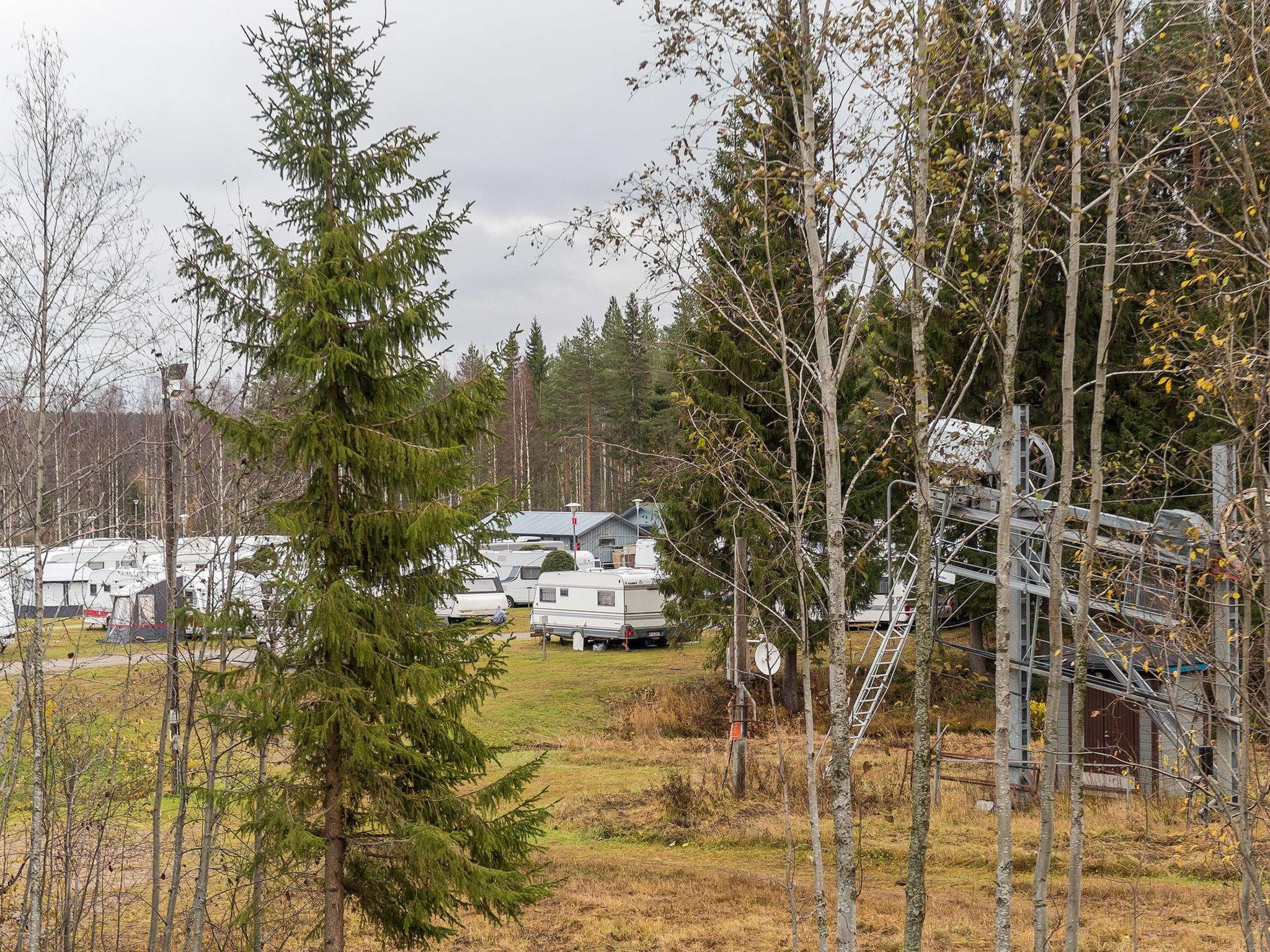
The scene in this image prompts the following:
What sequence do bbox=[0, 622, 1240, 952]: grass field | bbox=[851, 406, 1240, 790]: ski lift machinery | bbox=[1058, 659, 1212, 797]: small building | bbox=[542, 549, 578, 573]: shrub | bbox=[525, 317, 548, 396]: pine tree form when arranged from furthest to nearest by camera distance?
1. bbox=[525, 317, 548, 396]: pine tree
2. bbox=[542, 549, 578, 573]: shrub
3. bbox=[1058, 659, 1212, 797]: small building
4. bbox=[0, 622, 1240, 952]: grass field
5. bbox=[851, 406, 1240, 790]: ski lift machinery

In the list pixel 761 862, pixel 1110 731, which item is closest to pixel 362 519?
pixel 761 862

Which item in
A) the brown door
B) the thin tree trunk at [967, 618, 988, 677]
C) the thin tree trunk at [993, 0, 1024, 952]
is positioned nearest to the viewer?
the thin tree trunk at [993, 0, 1024, 952]

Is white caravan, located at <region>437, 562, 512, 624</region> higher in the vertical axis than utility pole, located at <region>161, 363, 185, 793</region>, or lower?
lower

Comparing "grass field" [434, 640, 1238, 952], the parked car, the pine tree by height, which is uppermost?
the pine tree

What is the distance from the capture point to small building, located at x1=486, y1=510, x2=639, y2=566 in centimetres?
4553

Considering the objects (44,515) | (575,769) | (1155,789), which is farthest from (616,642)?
(44,515)

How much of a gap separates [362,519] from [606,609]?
72.6 ft

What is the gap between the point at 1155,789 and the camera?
13.3m

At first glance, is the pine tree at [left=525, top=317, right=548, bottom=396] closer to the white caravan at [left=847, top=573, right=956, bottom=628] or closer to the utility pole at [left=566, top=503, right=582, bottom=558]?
the utility pole at [left=566, top=503, right=582, bottom=558]

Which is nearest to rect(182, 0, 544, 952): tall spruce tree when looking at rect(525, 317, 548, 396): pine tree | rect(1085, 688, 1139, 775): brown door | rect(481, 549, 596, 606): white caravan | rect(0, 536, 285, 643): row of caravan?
rect(0, 536, 285, 643): row of caravan

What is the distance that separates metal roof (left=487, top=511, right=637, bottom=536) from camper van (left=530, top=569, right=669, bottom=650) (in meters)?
14.5

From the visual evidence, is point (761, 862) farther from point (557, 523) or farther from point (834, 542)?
point (557, 523)

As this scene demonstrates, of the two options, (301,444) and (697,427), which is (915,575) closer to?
(697,427)

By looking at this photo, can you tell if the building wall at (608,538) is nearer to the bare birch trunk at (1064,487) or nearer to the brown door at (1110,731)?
the brown door at (1110,731)
